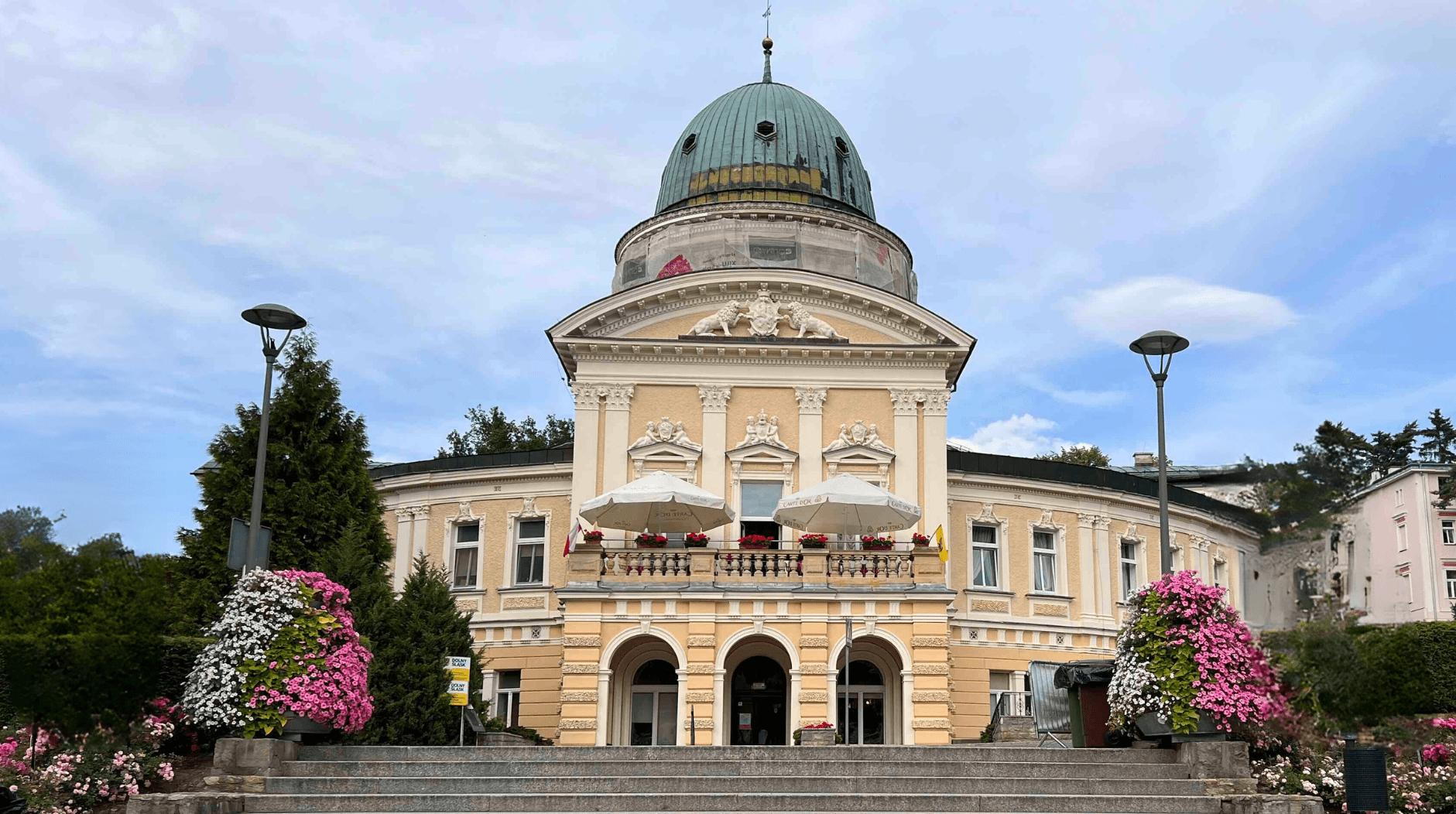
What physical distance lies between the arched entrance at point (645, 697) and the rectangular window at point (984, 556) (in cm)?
833

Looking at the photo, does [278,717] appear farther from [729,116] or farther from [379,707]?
[729,116]

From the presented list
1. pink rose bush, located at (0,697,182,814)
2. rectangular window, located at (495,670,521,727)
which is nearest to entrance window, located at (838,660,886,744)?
rectangular window, located at (495,670,521,727)

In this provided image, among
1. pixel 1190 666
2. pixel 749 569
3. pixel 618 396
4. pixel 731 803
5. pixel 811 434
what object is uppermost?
pixel 618 396

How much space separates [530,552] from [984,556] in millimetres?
11681

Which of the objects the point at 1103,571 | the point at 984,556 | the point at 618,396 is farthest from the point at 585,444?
the point at 1103,571

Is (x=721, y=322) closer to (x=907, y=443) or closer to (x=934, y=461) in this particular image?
(x=907, y=443)

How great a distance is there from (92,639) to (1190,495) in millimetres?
30460

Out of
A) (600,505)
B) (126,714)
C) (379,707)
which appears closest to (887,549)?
(600,505)

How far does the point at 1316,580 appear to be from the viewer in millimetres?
32344

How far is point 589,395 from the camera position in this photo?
29938 mm

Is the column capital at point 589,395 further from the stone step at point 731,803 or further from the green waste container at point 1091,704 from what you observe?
the stone step at point 731,803

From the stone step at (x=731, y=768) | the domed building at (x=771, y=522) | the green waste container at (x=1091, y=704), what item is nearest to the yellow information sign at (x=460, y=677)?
the stone step at (x=731, y=768)

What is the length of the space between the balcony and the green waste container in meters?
9.55

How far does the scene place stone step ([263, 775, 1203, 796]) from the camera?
46.9 ft
